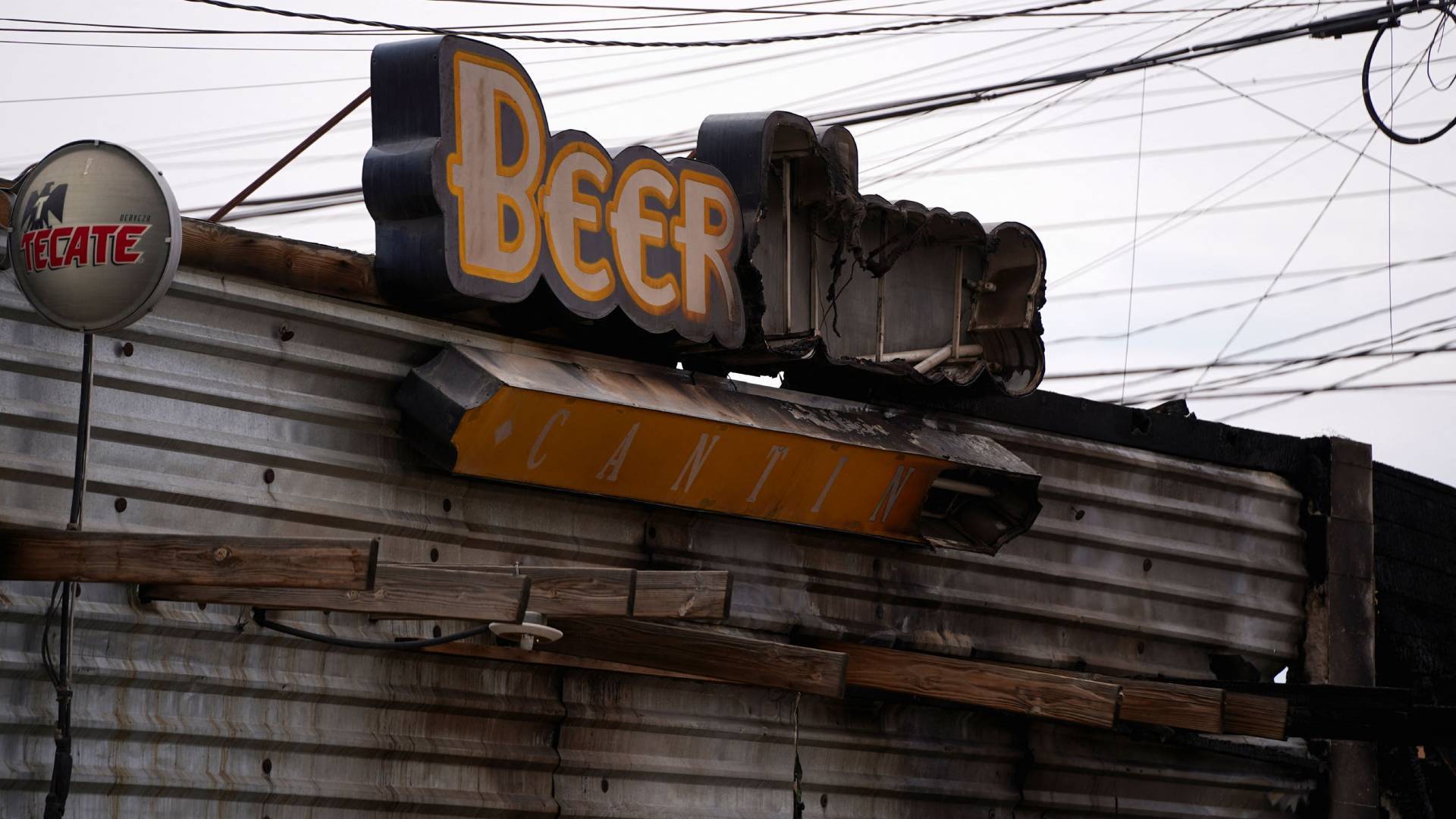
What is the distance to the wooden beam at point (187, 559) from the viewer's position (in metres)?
6.11

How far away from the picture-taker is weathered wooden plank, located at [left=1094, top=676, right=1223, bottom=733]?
387 inches

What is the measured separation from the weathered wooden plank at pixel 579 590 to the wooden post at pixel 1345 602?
26.3 feet

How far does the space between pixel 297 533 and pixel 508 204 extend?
210cm

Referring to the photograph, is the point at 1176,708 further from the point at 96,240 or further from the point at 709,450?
the point at 96,240

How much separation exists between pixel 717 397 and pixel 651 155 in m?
1.52

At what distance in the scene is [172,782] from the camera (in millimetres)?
7660

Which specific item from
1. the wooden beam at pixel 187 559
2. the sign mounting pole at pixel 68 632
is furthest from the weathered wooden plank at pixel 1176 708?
the sign mounting pole at pixel 68 632

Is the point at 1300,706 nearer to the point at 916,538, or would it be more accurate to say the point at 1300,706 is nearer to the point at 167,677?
the point at 916,538

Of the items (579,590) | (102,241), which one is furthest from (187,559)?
(579,590)

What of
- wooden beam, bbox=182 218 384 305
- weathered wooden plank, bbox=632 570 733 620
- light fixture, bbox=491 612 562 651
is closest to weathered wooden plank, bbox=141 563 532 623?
light fixture, bbox=491 612 562 651

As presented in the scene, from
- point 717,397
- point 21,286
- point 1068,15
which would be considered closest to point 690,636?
point 717,397

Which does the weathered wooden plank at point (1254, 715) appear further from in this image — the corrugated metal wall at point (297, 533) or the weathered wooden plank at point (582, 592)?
the weathered wooden plank at point (582, 592)

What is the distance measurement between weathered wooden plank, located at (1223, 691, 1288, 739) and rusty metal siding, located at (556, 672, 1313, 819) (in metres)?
1.86

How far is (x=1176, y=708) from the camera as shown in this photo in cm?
988
